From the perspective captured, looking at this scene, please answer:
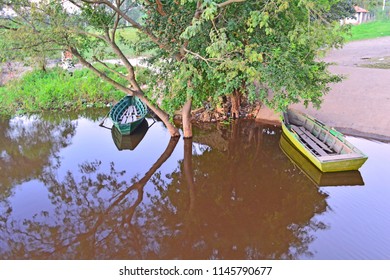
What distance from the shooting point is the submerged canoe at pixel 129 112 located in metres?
12.2

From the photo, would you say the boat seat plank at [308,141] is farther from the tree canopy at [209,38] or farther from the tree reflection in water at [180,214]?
the tree canopy at [209,38]

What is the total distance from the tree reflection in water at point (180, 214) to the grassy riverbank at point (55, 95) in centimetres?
607

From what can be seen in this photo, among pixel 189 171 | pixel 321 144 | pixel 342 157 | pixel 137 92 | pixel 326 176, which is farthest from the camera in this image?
pixel 137 92

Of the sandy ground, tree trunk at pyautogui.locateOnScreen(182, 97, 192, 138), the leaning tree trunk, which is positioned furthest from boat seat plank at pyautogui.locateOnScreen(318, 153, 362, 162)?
the leaning tree trunk

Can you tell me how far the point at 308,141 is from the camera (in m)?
10.6

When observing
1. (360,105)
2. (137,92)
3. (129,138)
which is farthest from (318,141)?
(129,138)

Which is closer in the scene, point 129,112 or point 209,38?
point 209,38

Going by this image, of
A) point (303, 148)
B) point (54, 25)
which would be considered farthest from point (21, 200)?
point (303, 148)

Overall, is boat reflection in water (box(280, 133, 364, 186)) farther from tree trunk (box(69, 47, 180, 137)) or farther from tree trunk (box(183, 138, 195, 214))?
tree trunk (box(69, 47, 180, 137))

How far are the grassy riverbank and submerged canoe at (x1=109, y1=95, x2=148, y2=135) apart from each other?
225 cm

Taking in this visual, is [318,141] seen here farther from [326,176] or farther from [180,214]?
[180,214]

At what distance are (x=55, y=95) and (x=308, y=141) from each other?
10.5 metres

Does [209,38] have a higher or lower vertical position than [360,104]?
higher

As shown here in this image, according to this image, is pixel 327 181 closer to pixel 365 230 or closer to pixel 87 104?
pixel 365 230
